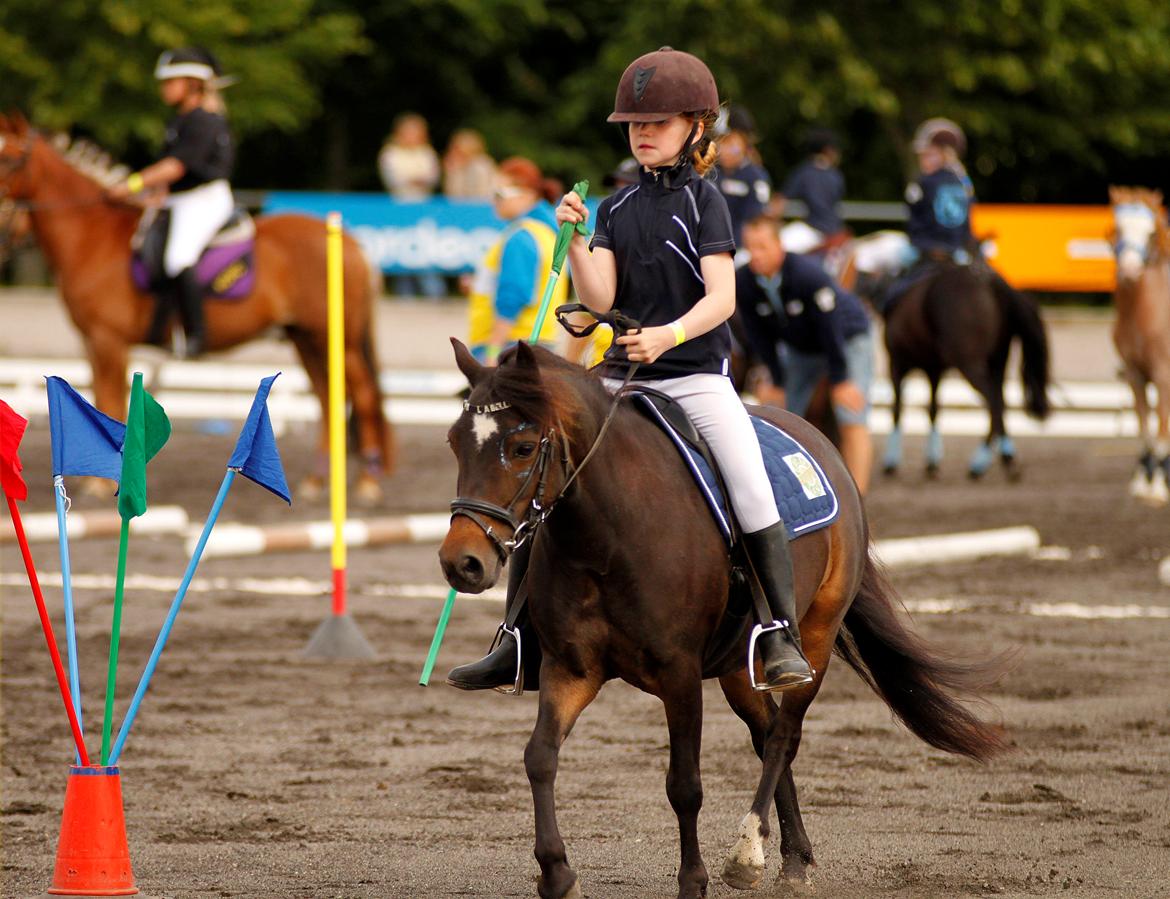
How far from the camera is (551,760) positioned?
16.3 feet

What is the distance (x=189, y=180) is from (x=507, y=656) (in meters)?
9.73

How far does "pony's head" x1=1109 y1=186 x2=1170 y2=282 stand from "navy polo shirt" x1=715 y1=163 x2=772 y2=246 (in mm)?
2644

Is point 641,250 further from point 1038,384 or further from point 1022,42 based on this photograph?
point 1022,42

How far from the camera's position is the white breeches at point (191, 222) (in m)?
14.4

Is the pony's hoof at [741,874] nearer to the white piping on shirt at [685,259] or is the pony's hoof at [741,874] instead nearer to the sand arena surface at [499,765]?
the sand arena surface at [499,765]

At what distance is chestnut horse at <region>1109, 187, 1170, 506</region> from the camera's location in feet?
47.9

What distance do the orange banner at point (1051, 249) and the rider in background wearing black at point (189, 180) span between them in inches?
474

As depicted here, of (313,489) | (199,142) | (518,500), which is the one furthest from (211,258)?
(518,500)

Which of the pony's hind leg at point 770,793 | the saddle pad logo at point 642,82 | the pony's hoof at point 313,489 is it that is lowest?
the pony's hoof at point 313,489

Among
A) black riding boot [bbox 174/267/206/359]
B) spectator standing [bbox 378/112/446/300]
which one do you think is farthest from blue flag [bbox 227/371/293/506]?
spectator standing [bbox 378/112/446/300]

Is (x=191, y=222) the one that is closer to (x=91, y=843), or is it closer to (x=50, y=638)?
(x=50, y=638)

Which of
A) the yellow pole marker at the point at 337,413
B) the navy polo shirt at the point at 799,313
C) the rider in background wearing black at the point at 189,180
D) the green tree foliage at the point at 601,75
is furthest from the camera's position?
the green tree foliage at the point at 601,75

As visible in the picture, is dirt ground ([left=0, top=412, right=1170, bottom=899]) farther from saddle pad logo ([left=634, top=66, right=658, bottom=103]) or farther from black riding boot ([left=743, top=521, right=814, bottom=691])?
saddle pad logo ([left=634, top=66, right=658, bottom=103])

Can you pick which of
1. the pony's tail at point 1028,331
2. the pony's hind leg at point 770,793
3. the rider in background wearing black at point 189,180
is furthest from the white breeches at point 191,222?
the pony's hind leg at point 770,793
